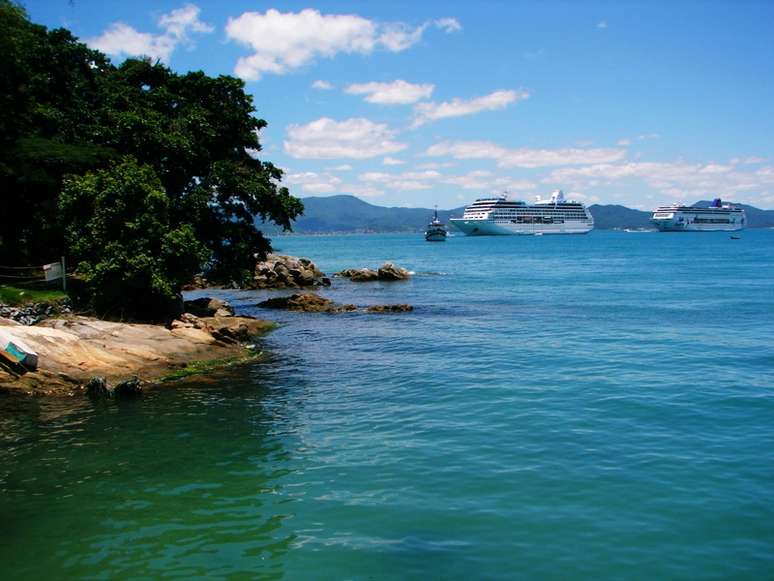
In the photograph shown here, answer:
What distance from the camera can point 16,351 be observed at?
20.2 metres

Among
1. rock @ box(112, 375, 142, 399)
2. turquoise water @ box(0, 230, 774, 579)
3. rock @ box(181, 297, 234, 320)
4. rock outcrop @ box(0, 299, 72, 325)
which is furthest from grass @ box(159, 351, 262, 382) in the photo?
rock @ box(181, 297, 234, 320)

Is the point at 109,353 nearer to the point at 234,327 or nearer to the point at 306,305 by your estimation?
the point at 234,327

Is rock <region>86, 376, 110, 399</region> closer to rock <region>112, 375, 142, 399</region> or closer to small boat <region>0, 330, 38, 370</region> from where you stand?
rock <region>112, 375, 142, 399</region>

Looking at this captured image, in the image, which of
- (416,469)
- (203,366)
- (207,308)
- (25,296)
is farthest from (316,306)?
(416,469)

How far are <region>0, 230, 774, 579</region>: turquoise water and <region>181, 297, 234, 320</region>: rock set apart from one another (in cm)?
1027

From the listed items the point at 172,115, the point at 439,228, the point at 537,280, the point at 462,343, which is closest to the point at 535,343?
the point at 462,343

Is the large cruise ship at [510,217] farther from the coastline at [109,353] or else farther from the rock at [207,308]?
the coastline at [109,353]

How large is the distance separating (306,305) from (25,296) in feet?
63.8

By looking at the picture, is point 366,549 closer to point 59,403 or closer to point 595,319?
point 59,403

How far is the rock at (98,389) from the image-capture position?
65.8ft

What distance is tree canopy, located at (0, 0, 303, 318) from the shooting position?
30.2 meters

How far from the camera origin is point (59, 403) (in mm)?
19500

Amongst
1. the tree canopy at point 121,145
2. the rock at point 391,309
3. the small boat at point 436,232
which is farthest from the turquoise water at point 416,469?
the small boat at point 436,232

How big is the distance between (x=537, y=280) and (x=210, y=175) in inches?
1492
